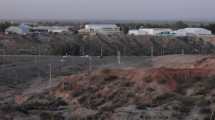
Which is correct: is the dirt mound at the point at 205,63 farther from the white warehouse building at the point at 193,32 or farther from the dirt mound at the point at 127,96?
the white warehouse building at the point at 193,32

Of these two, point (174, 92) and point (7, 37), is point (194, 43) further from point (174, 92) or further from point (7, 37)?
point (174, 92)

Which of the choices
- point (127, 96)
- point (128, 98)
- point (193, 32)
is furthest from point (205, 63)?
point (193, 32)

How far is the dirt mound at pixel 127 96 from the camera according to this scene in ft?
92.8

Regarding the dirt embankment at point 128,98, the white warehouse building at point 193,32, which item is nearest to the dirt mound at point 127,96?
the dirt embankment at point 128,98

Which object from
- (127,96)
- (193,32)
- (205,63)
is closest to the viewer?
(127,96)

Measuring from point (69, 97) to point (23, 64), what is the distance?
28851 millimetres

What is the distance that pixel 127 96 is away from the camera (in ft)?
111

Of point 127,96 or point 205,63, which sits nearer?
point 127,96

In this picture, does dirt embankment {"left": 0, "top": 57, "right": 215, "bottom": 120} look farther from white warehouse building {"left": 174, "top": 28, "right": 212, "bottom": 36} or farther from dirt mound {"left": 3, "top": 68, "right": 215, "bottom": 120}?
white warehouse building {"left": 174, "top": 28, "right": 212, "bottom": 36}

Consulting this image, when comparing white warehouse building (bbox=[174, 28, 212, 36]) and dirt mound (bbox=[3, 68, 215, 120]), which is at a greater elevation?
dirt mound (bbox=[3, 68, 215, 120])

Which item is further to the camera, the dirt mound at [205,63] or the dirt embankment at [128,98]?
the dirt mound at [205,63]

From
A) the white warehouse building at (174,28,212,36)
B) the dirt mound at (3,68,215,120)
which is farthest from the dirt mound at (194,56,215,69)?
the white warehouse building at (174,28,212,36)

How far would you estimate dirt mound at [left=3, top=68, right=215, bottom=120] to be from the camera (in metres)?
28.3

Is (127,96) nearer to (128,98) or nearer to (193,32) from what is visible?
(128,98)
